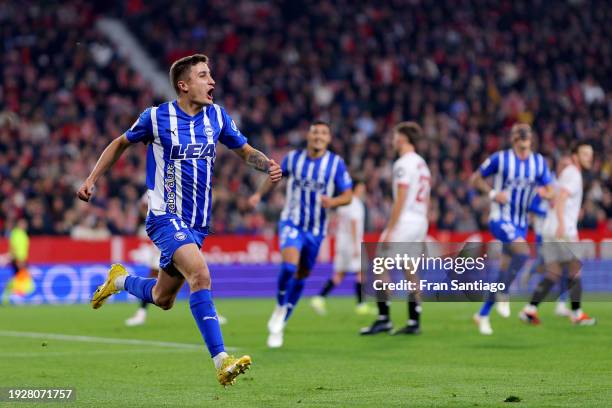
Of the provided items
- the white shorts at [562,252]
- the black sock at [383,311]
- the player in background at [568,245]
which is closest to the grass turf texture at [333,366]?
the player in background at [568,245]

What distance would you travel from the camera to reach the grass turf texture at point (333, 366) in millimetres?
8086

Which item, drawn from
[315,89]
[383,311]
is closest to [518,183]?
[383,311]

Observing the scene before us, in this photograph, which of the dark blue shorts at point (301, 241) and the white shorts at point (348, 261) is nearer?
the dark blue shorts at point (301, 241)

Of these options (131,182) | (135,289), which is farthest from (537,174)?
(131,182)

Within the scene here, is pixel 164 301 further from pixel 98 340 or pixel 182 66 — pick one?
pixel 98 340

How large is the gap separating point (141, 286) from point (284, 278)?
3515 millimetres

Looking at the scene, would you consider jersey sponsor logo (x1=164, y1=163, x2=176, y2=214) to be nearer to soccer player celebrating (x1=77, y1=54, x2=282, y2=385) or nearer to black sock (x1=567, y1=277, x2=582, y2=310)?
soccer player celebrating (x1=77, y1=54, x2=282, y2=385)

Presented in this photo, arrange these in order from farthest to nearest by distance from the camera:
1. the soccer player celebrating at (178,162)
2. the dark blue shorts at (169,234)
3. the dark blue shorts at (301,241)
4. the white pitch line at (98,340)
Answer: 1. the dark blue shorts at (301,241)
2. the white pitch line at (98,340)
3. the soccer player celebrating at (178,162)
4. the dark blue shorts at (169,234)

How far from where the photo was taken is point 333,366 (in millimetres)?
10227

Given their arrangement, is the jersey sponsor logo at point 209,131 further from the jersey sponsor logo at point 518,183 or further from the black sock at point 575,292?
the black sock at point 575,292

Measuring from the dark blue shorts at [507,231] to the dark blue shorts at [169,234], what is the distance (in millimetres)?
6456

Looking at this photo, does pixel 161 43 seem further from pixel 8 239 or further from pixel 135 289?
pixel 135 289

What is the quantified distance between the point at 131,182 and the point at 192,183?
15.9m

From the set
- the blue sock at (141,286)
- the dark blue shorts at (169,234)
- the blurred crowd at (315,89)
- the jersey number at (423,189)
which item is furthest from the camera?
the blurred crowd at (315,89)
